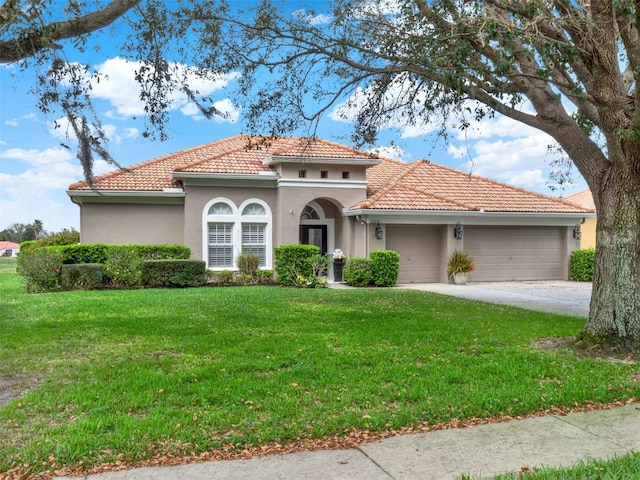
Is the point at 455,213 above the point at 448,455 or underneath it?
above

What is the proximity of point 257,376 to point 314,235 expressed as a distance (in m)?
15.8

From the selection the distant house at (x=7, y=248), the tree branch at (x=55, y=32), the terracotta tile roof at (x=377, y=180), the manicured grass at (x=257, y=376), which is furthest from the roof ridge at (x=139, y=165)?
the distant house at (x=7, y=248)

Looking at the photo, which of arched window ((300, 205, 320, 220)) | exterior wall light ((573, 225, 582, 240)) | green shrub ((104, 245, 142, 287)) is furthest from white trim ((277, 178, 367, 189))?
exterior wall light ((573, 225, 582, 240))

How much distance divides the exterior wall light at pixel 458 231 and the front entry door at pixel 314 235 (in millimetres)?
5341

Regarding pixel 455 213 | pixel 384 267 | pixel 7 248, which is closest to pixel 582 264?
pixel 455 213

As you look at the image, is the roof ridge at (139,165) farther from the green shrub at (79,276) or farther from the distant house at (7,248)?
the distant house at (7,248)

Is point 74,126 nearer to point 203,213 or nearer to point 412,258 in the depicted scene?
point 203,213

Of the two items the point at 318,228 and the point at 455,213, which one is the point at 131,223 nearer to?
the point at 318,228

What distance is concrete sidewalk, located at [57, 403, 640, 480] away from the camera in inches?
161

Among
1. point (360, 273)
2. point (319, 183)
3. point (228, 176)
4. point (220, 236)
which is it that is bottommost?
point (360, 273)

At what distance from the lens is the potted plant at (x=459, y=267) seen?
20.3 m

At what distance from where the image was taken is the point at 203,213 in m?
19.8

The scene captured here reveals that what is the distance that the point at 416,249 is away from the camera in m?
21.0

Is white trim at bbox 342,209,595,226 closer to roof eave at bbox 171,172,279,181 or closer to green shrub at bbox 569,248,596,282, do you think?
green shrub at bbox 569,248,596,282
